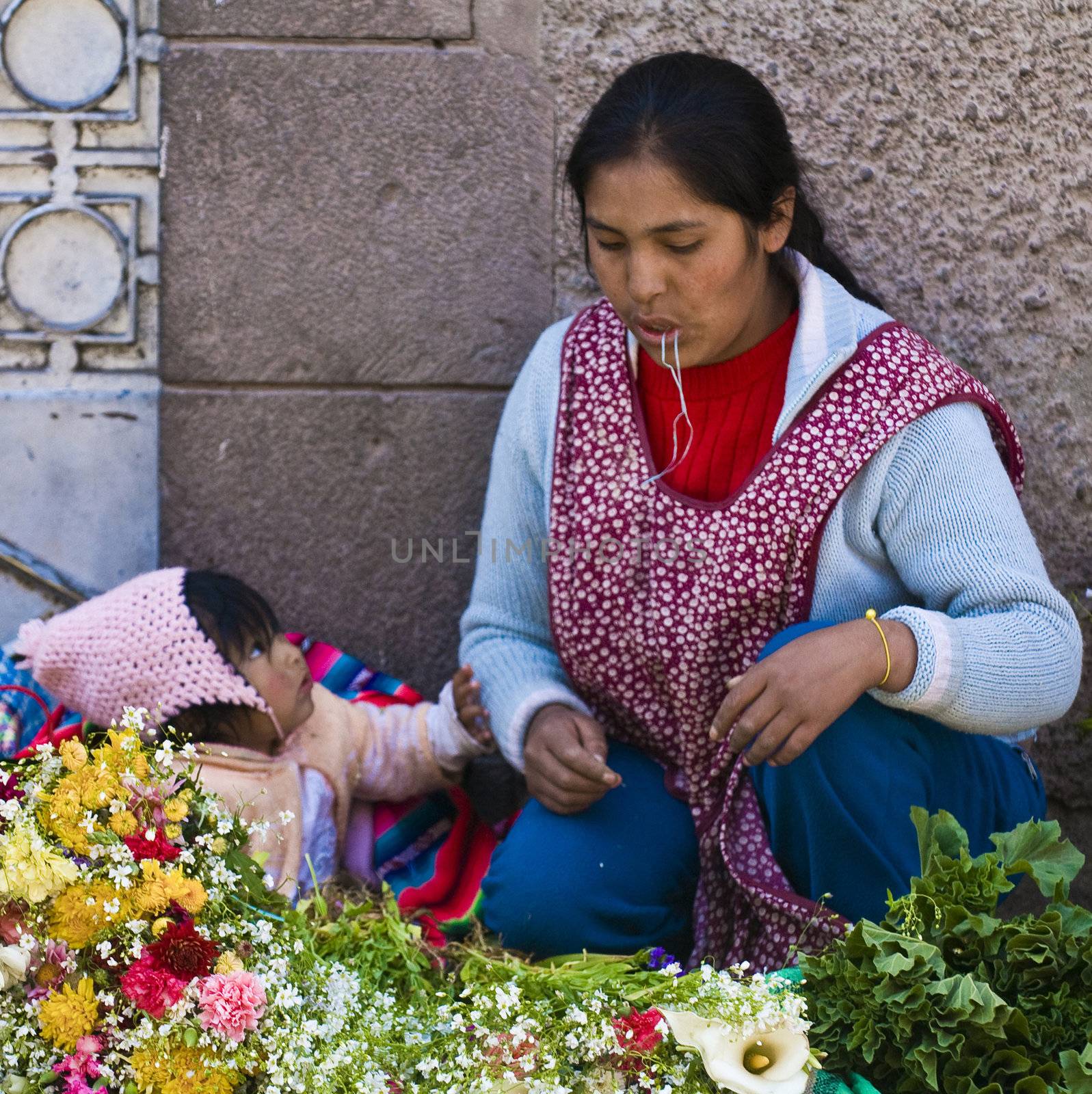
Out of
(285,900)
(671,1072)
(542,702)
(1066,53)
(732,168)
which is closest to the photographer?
(671,1072)

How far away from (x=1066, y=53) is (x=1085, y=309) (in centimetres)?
49

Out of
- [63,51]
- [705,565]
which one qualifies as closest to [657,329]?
[705,565]

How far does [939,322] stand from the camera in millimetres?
2623

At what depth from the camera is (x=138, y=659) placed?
231cm

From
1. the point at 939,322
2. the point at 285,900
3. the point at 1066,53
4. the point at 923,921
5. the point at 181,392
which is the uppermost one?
the point at 1066,53

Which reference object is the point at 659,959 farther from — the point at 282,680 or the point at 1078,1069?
the point at 282,680

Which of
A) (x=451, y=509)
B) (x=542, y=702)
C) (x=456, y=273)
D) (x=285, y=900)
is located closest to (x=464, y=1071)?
(x=285, y=900)

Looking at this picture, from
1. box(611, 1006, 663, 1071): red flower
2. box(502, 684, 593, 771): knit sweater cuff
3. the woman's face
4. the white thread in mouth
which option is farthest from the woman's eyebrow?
box(611, 1006, 663, 1071): red flower

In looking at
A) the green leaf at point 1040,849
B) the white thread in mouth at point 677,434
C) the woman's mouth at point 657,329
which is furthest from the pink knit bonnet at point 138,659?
the green leaf at point 1040,849

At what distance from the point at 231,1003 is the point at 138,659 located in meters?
0.97

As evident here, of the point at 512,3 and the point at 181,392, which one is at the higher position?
the point at 512,3

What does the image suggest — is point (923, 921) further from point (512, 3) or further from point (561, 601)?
point (512, 3)

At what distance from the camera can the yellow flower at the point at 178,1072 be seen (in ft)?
4.85

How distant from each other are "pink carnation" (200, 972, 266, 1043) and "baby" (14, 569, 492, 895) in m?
0.74
